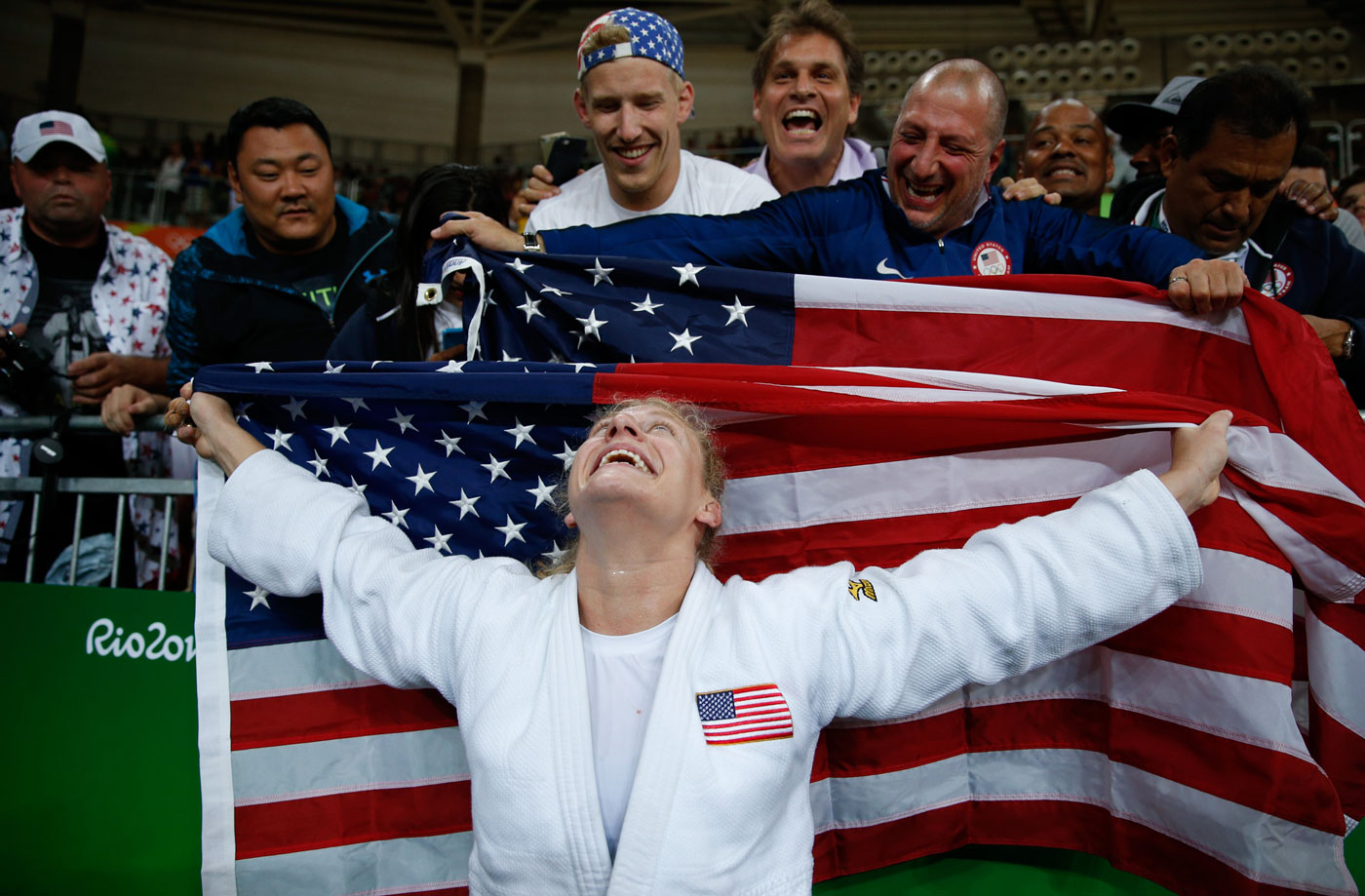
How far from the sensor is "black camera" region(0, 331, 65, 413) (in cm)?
341

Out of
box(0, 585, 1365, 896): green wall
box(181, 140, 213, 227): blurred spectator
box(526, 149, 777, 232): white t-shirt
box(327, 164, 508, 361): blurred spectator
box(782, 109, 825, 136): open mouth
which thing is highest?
box(181, 140, 213, 227): blurred spectator

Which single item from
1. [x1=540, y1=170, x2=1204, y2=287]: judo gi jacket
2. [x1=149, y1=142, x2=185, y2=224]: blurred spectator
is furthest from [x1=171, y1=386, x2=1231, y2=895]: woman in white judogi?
[x1=149, y1=142, x2=185, y2=224]: blurred spectator

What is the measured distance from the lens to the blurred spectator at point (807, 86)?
3.83 meters

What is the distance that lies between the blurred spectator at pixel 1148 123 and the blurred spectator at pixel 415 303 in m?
2.93

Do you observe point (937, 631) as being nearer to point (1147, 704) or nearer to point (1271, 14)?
point (1147, 704)

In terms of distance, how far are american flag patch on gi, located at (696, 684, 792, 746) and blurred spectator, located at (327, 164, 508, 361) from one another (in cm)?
151

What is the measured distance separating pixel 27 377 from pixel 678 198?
2.48 metres

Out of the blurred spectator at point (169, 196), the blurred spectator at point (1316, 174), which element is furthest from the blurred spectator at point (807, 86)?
the blurred spectator at point (169, 196)

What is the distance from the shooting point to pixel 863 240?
2893 millimetres

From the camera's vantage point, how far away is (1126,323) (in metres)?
2.53

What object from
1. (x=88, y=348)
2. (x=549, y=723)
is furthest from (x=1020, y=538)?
(x=88, y=348)

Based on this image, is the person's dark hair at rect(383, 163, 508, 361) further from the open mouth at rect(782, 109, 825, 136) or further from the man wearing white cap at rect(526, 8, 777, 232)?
the open mouth at rect(782, 109, 825, 136)

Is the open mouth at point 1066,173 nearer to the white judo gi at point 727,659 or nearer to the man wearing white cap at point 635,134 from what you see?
the man wearing white cap at point 635,134

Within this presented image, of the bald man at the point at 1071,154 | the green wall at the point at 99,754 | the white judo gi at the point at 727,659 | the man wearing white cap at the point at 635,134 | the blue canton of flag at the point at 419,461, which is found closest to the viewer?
the white judo gi at the point at 727,659
